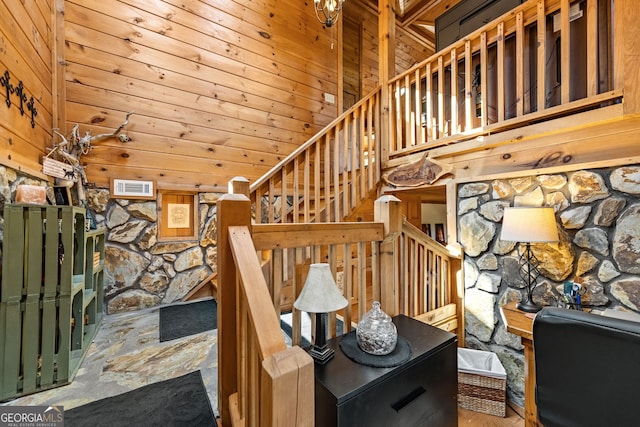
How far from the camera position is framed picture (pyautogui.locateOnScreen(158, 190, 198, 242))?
301 centimetres

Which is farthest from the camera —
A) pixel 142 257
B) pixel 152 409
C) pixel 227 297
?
pixel 142 257

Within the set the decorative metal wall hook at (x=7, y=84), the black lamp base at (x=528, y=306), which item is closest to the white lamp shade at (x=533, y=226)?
the black lamp base at (x=528, y=306)

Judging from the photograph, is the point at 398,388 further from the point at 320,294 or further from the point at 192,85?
the point at 192,85

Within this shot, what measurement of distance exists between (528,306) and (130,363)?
9.47ft

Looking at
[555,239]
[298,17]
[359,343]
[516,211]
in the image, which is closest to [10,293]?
[359,343]

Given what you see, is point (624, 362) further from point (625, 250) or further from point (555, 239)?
point (625, 250)

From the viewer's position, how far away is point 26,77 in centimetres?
199

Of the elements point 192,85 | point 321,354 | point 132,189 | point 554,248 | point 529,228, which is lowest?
point 321,354

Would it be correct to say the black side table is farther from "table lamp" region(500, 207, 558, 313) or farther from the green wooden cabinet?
the green wooden cabinet

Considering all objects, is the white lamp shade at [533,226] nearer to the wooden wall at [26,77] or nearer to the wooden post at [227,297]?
the wooden post at [227,297]

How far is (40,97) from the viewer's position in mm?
2223

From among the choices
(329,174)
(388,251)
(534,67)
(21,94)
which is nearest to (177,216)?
(21,94)

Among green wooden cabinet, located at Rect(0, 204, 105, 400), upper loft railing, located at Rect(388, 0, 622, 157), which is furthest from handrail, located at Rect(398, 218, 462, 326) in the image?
green wooden cabinet, located at Rect(0, 204, 105, 400)

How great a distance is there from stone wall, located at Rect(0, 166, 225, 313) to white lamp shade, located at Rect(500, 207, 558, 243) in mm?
3089
